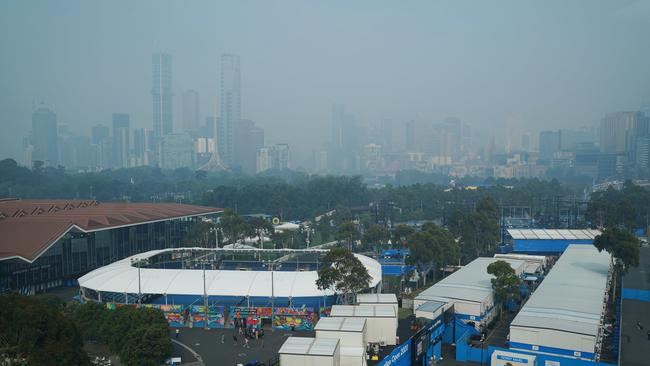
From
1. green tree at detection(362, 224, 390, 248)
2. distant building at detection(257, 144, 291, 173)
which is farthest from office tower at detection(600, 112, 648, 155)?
green tree at detection(362, 224, 390, 248)

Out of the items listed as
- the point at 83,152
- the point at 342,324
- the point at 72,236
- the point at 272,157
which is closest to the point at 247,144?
the point at 272,157

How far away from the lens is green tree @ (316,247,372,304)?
19328mm

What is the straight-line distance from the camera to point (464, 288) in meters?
20.9

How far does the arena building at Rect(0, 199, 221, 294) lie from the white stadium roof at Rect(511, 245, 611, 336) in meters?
20.3

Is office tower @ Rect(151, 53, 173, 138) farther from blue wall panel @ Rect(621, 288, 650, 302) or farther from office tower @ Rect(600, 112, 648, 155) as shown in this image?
blue wall panel @ Rect(621, 288, 650, 302)

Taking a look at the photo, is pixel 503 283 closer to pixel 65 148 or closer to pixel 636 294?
pixel 636 294

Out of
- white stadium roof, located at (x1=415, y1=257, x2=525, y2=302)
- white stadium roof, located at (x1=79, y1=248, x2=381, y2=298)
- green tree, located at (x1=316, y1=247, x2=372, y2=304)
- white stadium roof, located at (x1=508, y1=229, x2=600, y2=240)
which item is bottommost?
white stadium roof, located at (x1=508, y1=229, x2=600, y2=240)

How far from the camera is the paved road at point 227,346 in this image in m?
16.3

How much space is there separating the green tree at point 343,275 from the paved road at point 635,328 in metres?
8.26

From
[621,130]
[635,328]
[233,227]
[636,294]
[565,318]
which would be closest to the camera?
[565,318]

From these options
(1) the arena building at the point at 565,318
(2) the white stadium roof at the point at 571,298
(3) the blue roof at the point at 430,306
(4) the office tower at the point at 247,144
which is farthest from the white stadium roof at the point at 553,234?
(4) the office tower at the point at 247,144

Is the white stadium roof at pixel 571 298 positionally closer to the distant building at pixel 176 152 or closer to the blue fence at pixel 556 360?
the blue fence at pixel 556 360

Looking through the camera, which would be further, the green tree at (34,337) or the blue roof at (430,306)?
the blue roof at (430,306)

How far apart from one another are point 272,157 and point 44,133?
59.7 meters
